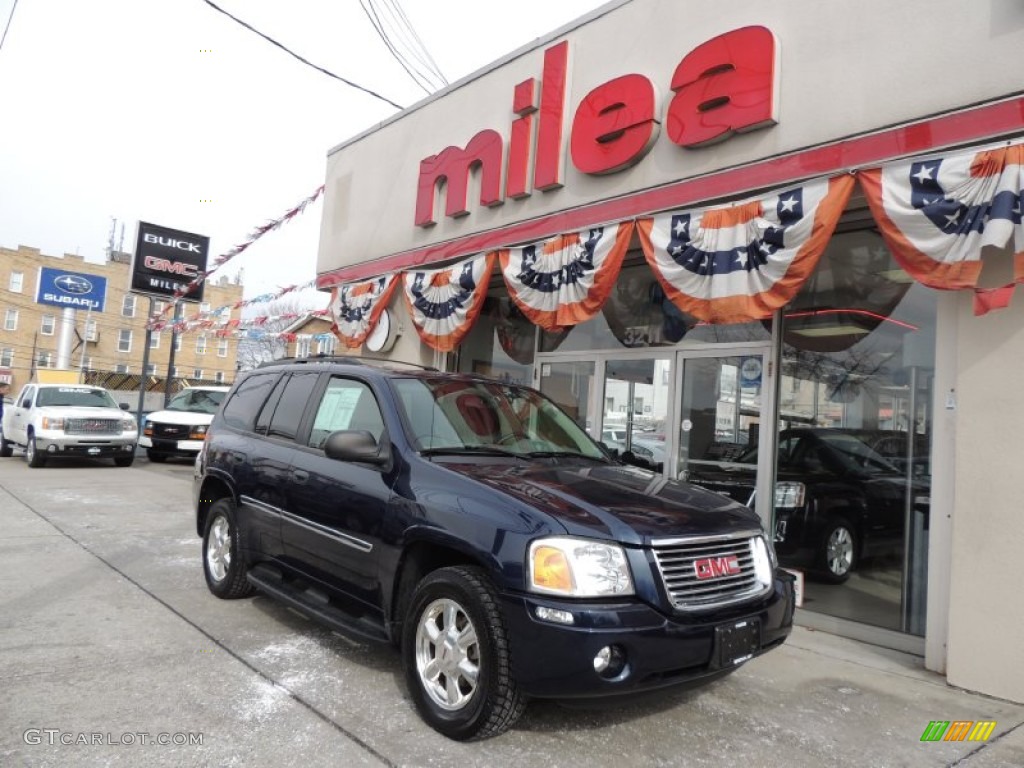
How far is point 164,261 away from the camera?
20.0 meters

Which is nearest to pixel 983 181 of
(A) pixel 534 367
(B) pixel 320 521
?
(B) pixel 320 521

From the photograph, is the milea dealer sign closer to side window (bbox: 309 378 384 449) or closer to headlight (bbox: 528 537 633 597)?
side window (bbox: 309 378 384 449)

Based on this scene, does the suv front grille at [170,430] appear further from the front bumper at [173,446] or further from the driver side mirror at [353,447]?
the driver side mirror at [353,447]

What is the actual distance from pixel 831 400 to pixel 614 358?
7.82 ft

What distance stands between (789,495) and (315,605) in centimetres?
407

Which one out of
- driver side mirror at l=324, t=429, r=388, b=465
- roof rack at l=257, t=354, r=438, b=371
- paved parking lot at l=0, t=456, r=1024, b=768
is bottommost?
paved parking lot at l=0, t=456, r=1024, b=768

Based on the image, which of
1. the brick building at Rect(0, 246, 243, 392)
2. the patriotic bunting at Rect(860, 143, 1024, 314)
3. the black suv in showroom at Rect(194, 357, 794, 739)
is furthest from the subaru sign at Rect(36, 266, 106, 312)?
the patriotic bunting at Rect(860, 143, 1024, 314)

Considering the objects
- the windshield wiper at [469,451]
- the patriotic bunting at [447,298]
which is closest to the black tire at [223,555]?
the windshield wiper at [469,451]

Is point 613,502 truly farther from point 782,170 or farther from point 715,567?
point 782,170

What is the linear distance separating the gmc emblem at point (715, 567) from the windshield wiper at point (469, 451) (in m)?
1.27

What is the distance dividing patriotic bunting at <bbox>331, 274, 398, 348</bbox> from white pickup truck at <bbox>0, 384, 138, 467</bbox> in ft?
22.8

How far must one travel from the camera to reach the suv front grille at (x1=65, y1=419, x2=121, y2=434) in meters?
14.1

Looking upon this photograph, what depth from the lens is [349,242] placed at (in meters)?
11.0

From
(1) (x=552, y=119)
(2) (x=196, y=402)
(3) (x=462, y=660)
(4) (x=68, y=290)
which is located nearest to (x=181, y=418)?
(2) (x=196, y=402)
